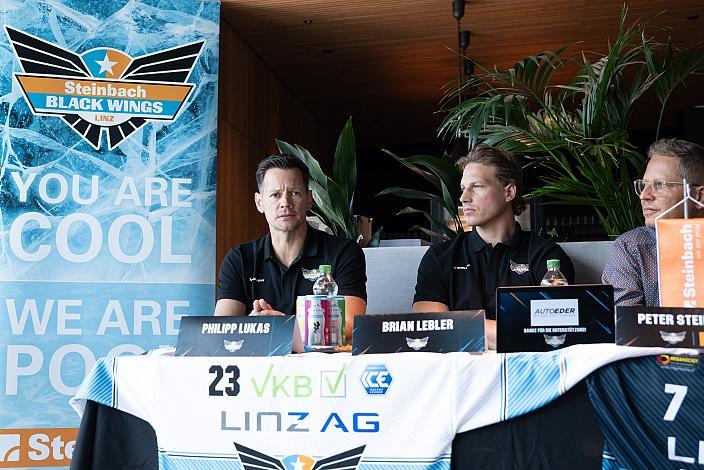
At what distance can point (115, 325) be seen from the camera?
11.4 ft

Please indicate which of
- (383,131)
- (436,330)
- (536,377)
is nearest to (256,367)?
(436,330)

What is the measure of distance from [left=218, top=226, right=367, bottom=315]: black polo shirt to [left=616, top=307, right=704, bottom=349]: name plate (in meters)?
1.19

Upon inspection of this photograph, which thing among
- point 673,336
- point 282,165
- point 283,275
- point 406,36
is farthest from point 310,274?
point 406,36

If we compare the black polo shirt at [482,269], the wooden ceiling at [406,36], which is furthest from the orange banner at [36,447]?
the wooden ceiling at [406,36]

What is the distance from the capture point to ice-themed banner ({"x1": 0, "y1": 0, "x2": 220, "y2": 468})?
11.1ft

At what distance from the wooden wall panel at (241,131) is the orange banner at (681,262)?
11.2 ft

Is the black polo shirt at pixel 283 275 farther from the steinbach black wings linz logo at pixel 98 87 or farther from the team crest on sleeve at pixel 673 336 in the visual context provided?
the steinbach black wings linz logo at pixel 98 87

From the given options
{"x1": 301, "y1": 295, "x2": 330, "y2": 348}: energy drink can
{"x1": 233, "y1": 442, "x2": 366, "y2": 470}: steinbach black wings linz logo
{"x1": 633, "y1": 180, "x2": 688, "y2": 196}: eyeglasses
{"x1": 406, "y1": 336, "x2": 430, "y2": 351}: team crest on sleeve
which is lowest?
{"x1": 233, "y1": 442, "x2": 366, "y2": 470}: steinbach black wings linz logo

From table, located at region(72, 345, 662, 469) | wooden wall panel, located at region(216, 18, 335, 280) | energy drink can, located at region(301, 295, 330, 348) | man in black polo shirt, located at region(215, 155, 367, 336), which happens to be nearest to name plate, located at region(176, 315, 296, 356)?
table, located at region(72, 345, 662, 469)

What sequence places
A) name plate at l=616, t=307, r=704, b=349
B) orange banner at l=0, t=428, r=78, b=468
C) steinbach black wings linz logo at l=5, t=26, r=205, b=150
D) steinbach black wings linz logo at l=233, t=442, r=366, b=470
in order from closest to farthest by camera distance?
1. name plate at l=616, t=307, r=704, b=349
2. steinbach black wings linz logo at l=233, t=442, r=366, b=470
3. orange banner at l=0, t=428, r=78, b=468
4. steinbach black wings linz logo at l=5, t=26, r=205, b=150

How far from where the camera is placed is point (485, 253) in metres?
2.35

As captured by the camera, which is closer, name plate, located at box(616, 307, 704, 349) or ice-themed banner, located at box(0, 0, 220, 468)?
name plate, located at box(616, 307, 704, 349)

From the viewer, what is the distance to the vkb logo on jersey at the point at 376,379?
126 cm

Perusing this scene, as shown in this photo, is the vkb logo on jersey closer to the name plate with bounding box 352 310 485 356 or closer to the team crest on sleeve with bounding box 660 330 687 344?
the name plate with bounding box 352 310 485 356
